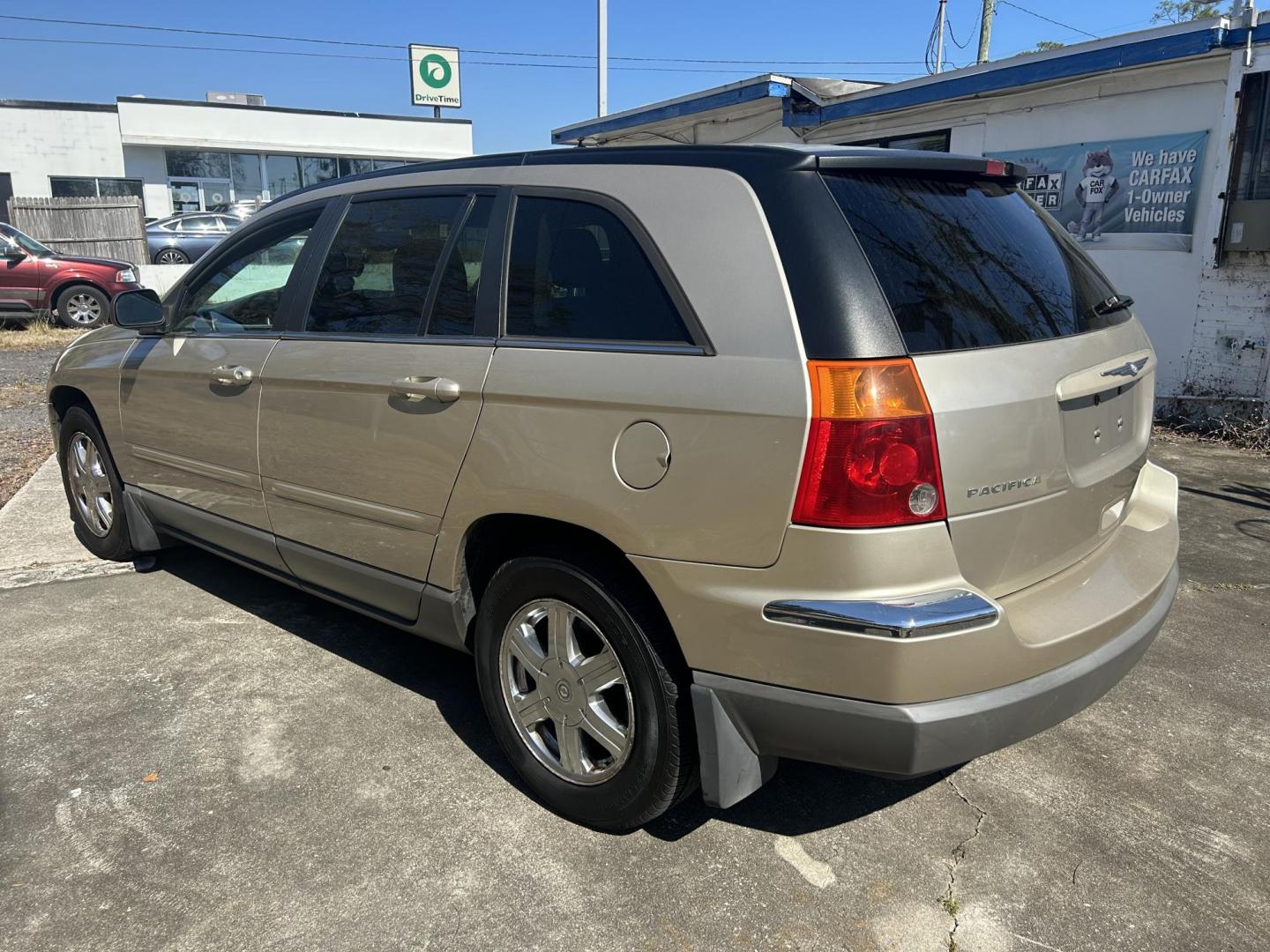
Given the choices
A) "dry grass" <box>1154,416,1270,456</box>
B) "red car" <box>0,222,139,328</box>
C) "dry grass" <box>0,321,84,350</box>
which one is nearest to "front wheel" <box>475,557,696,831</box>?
"dry grass" <box>1154,416,1270,456</box>

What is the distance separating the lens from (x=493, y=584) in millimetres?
2832

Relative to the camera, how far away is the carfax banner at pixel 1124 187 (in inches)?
311

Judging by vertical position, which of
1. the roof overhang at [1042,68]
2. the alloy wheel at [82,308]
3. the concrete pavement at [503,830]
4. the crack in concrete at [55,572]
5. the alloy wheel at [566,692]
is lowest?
the concrete pavement at [503,830]

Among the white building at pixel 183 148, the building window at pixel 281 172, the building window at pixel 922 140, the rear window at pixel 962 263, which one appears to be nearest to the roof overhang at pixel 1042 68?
the building window at pixel 922 140

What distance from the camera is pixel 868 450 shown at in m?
2.08

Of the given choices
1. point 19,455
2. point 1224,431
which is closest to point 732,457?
point 1224,431

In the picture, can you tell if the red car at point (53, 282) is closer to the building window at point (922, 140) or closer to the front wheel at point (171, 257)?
the front wheel at point (171, 257)

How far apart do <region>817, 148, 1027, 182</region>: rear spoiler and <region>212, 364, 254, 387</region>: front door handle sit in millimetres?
2324

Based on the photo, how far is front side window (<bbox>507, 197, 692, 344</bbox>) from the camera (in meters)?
2.45

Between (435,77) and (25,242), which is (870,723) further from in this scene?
(435,77)

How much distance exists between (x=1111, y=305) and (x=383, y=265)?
7.64ft

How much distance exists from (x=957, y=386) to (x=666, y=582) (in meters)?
0.82

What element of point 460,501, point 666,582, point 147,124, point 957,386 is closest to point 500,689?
point 460,501

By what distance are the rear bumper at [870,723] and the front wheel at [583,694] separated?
14 cm
